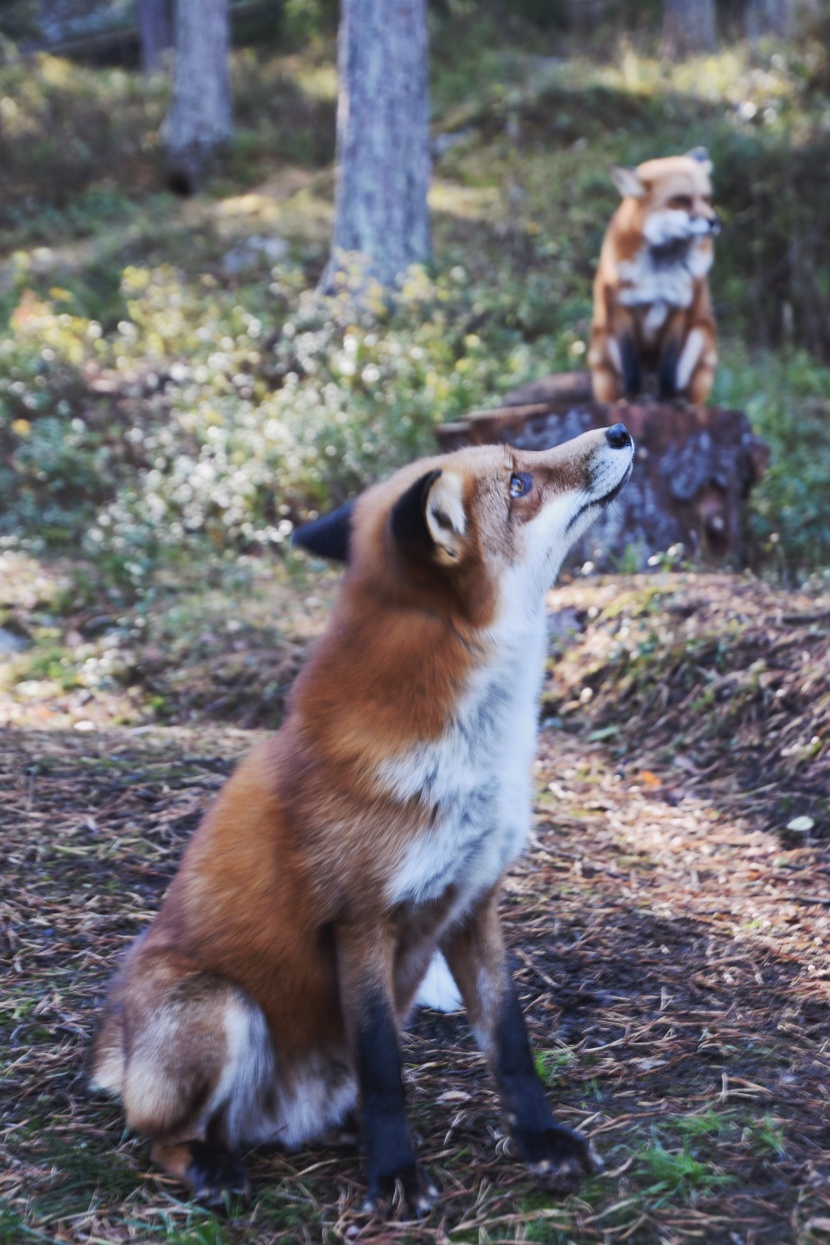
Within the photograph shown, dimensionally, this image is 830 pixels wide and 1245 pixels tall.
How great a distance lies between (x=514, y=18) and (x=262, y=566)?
20067 mm

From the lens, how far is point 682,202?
28.9 feet

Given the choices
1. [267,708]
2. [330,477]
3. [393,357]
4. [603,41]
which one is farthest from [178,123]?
[267,708]

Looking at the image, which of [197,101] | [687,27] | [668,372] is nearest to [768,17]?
[687,27]

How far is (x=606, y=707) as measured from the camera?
655 centimetres

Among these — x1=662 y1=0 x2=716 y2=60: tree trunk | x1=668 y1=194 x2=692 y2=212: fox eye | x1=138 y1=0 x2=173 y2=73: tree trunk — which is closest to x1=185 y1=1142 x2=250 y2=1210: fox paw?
x1=668 y1=194 x2=692 y2=212: fox eye

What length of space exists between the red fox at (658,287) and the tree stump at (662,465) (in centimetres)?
86

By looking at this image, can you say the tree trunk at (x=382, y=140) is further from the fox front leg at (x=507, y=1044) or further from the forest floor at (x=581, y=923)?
the fox front leg at (x=507, y=1044)

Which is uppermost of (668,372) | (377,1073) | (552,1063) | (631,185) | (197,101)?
(197,101)

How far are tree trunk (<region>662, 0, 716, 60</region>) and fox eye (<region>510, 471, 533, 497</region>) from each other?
20.4 m

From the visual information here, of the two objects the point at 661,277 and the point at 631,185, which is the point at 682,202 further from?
the point at 661,277

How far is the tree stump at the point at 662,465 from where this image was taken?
27.1ft

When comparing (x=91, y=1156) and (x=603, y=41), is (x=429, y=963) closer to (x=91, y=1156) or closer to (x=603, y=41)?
(x=91, y=1156)

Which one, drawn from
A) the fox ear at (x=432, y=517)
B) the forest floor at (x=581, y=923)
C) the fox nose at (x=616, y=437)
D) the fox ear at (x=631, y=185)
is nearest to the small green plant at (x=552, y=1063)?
the forest floor at (x=581, y=923)

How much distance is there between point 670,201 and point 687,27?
1477 centimetres
